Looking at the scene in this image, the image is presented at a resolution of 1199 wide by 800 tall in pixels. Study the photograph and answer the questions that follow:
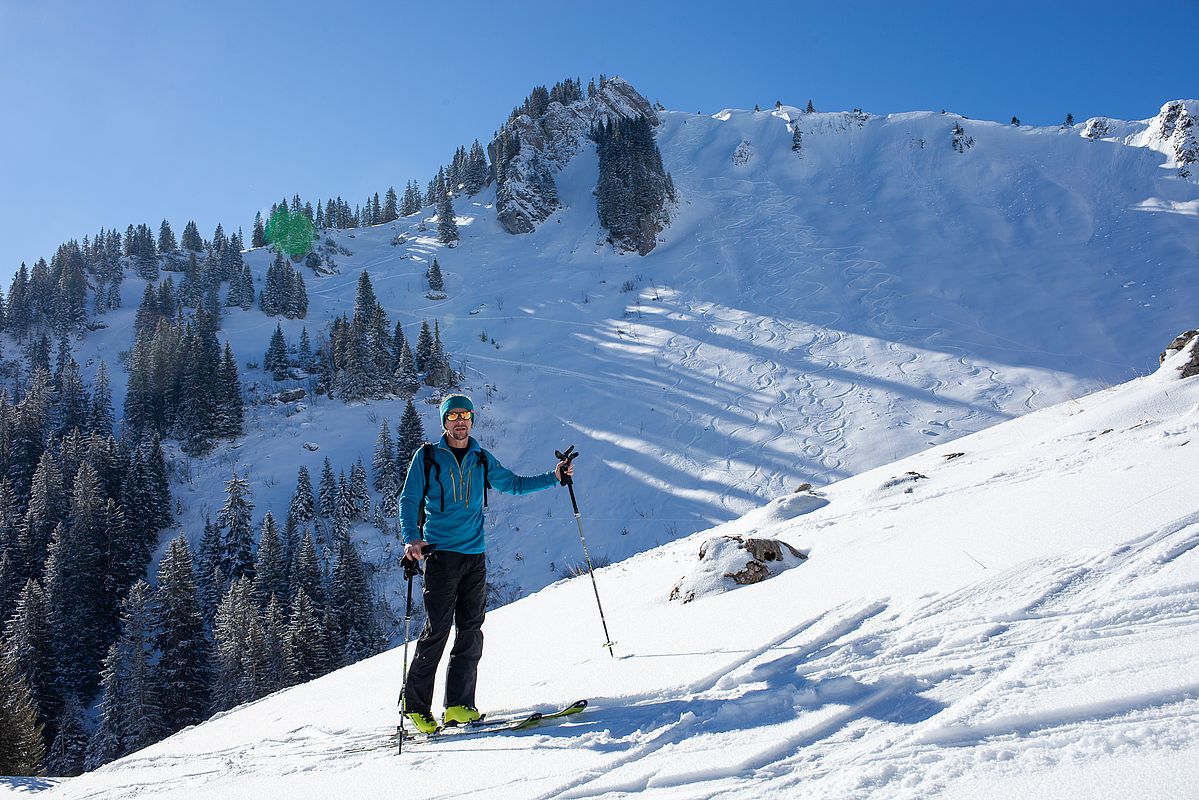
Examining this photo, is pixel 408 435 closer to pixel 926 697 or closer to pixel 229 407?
pixel 229 407

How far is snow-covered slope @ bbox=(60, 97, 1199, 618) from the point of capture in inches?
1066

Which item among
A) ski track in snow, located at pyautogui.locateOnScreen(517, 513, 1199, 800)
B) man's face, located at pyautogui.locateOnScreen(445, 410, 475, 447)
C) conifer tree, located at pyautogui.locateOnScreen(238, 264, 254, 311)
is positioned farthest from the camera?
conifer tree, located at pyautogui.locateOnScreen(238, 264, 254, 311)

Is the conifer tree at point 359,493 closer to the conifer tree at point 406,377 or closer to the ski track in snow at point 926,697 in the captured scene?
the conifer tree at point 406,377

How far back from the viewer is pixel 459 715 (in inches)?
154

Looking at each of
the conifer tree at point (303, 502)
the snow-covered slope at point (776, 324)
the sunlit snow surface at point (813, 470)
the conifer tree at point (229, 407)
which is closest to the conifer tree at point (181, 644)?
the conifer tree at point (303, 502)

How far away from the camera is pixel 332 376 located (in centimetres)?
4584

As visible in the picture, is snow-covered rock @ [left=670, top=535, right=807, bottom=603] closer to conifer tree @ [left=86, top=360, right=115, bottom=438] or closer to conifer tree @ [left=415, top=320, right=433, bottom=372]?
conifer tree @ [left=415, top=320, right=433, bottom=372]

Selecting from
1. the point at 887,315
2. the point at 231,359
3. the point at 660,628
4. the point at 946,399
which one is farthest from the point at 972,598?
the point at 231,359

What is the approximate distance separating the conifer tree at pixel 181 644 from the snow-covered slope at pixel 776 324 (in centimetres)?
749

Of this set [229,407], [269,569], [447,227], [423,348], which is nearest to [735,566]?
[269,569]

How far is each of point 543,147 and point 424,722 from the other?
83.7 meters

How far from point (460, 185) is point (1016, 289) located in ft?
240

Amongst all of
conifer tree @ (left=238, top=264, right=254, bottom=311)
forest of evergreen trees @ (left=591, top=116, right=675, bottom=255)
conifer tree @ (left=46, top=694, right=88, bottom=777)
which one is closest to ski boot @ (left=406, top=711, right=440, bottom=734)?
conifer tree @ (left=46, top=694, right=88, bottom=777)

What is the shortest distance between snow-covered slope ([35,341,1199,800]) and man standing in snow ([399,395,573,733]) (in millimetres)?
381
